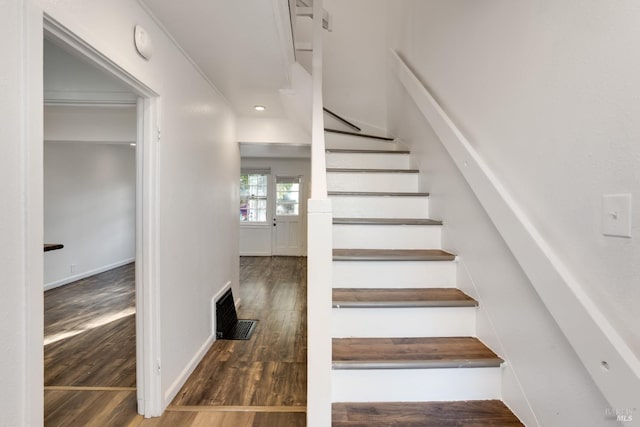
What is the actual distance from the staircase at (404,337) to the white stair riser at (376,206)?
0.06 metres

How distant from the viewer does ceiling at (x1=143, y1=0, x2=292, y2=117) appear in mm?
1613

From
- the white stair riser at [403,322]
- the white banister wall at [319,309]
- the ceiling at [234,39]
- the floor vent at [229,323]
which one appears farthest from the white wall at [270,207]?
the white banister wall at [319,309]

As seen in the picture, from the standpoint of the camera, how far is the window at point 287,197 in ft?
24.3

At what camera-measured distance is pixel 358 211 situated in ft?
7.18

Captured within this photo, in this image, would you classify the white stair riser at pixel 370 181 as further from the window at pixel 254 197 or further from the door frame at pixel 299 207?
the window at pixel 254 197

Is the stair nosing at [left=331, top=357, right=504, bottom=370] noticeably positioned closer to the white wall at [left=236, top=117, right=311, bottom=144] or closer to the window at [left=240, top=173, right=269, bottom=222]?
the white wall at [left=236, top=117, right=311, bottom=144]

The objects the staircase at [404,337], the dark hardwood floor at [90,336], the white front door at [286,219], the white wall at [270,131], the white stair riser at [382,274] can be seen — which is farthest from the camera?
the white front door at [286,219]

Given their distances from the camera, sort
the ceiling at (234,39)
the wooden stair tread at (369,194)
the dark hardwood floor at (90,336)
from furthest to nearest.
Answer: the dark hardwood floor at (90,336) → the wooden stair tread at (369,194) → the ceiling at (234,39)

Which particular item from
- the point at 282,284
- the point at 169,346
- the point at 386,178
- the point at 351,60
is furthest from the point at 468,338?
the point at 282,284

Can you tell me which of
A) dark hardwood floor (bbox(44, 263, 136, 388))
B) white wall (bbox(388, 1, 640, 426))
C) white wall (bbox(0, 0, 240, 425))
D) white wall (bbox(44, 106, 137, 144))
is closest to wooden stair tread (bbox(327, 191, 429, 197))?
white wall (bbox(388, 1, 640, 426))

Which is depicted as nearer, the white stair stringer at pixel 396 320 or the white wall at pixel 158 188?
the white wall at pixel 158 188

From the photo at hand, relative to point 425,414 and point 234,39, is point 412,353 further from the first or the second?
point 234,39

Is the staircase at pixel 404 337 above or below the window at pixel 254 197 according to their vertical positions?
below

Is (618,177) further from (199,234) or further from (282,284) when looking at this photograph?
→ (282,284)
